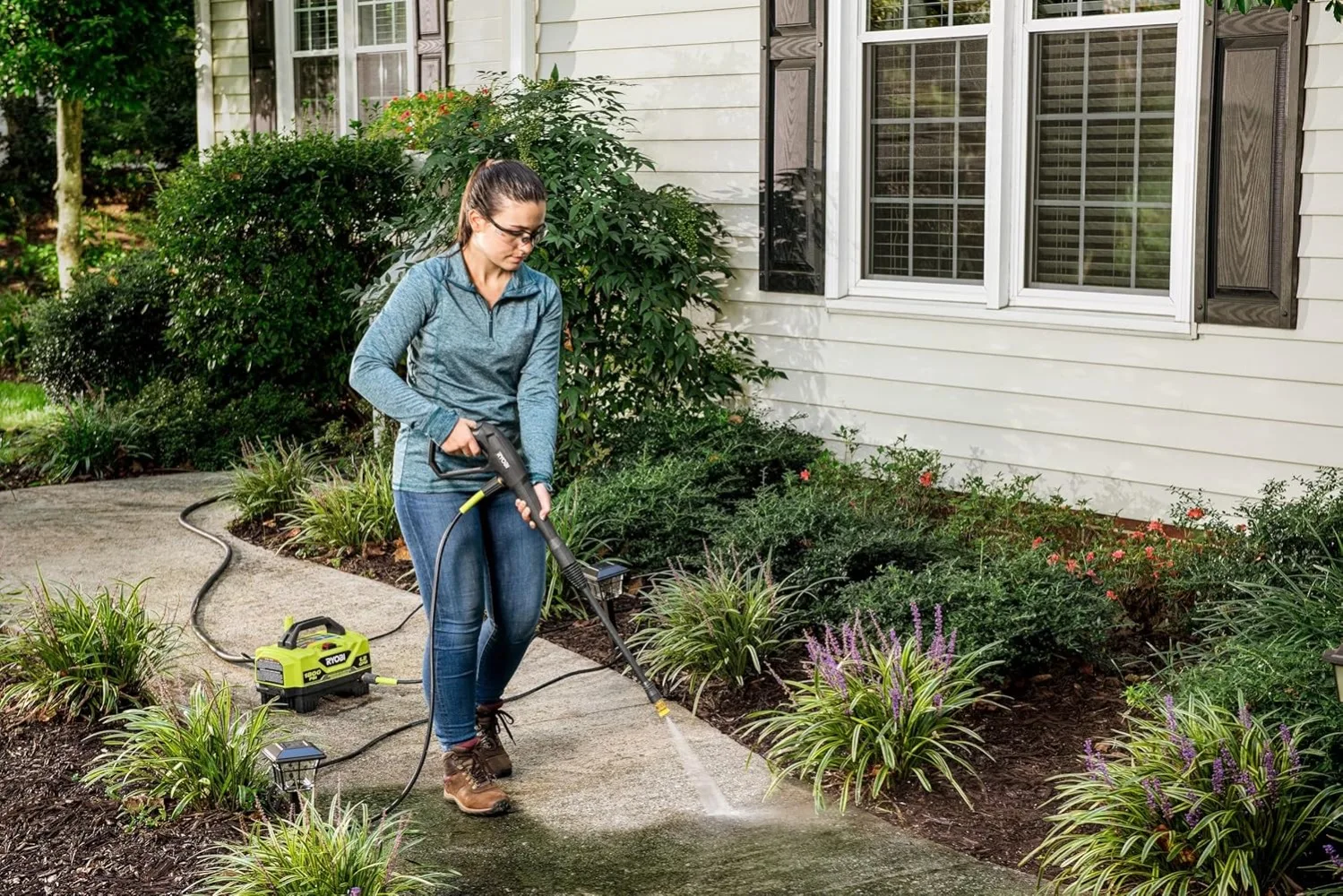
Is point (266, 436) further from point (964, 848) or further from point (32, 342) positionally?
point (964, 848)

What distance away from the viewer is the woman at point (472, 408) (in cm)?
418

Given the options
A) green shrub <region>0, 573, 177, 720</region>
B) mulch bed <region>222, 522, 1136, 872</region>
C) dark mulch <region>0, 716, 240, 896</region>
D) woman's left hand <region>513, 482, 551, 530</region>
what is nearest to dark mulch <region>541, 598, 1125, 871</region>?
mulch bed <region>222, 522, 1136, 872</region>

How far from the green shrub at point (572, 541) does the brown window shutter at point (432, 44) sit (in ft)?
15.8

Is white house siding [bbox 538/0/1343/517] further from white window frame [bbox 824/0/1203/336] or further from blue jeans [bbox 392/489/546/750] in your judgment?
blue jeans [bbox 392/489/546/750]

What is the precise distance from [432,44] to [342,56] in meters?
1.59

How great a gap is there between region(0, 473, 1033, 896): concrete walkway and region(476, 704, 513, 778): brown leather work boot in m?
0.05

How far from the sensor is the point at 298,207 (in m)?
9.94

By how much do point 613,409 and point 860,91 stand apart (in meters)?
2.09

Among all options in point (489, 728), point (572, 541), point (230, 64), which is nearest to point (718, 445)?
point (572, 541)

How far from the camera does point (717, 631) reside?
551 cm

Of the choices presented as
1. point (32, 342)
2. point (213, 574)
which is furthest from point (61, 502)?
point (32, 342)

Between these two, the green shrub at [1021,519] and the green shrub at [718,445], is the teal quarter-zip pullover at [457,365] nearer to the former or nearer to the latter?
the green shrub at [1021,519]

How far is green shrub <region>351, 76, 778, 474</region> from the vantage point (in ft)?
26.2

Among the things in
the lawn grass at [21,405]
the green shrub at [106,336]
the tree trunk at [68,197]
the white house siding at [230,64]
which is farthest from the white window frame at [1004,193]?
the tree trunk at [68,197]
